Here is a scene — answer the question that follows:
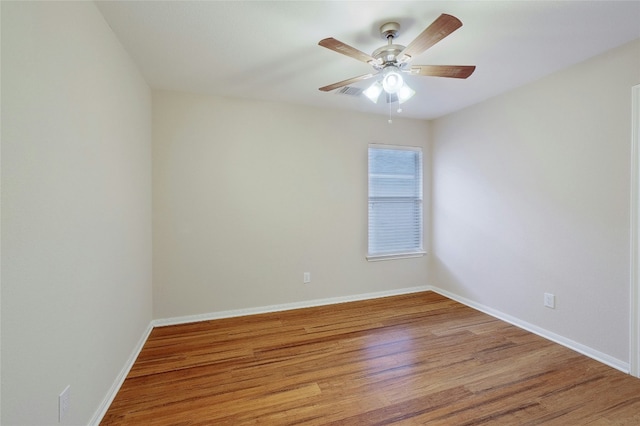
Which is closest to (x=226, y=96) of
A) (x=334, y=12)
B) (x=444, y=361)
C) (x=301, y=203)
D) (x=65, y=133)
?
(x=301, y=203)

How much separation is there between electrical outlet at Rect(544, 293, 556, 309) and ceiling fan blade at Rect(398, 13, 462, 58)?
2.59 metres

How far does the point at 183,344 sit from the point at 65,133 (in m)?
2.03

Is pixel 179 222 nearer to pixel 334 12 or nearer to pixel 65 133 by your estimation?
pixel 65 133

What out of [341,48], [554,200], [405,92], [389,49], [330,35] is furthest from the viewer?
[554,200]

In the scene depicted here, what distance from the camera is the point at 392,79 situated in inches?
73.4

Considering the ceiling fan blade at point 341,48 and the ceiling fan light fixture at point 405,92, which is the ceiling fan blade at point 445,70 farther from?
the ceiling fan blade at point 341,48

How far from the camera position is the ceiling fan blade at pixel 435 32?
4.31ft

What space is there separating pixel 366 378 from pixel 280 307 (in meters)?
1.53

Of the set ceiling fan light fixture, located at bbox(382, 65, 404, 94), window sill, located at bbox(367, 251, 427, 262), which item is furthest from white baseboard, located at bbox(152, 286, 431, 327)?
ceiling fan light fixture, located at bbox(382, 65, 404, 94)

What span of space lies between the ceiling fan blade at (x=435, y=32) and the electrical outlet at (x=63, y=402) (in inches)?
101

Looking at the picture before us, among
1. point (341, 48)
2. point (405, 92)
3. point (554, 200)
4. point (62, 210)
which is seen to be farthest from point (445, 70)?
point (62, 210)

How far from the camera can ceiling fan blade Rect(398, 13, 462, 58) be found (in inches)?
51.7

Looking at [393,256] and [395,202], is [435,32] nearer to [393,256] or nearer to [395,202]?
[395,202]

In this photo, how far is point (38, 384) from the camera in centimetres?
110
